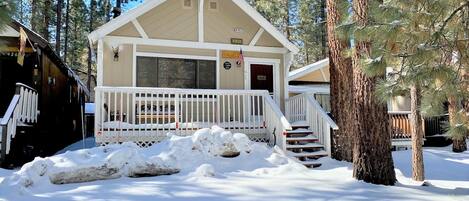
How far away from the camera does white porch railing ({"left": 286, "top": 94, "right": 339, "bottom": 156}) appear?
8.95 m

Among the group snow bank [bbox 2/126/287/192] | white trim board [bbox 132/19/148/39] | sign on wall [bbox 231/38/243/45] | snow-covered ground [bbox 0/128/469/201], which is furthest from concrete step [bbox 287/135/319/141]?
white trim board [bbox 132/19/148/39]

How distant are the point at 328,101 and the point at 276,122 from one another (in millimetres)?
7815

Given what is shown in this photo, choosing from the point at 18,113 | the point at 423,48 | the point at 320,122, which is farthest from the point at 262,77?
the point at 423,48

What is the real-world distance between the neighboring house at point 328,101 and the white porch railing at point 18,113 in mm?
6668

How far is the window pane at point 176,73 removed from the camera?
1058 centimetres

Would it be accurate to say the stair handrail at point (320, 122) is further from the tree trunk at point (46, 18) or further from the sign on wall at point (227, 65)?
the tree trunk at point (46, 18)

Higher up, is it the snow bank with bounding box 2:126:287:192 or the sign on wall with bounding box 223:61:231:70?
the sign on wall with bounding box 223:61:231:70

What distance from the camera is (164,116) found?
9656 mm

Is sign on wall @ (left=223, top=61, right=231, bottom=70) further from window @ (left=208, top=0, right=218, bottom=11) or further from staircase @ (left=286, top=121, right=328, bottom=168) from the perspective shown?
staircase @ (left=286, top=121, right=328, bottom=168)

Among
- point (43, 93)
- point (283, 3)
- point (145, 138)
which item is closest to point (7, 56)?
point (43, 93)

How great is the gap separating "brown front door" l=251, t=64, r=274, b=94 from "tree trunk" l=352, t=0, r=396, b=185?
542cm

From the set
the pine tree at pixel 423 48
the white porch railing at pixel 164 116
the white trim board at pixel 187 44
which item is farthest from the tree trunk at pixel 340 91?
the pine tree at pixel 423 48

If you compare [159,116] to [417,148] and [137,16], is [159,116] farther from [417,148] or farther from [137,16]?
[417,148]

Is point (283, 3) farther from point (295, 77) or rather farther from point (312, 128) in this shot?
point (312, 128)
